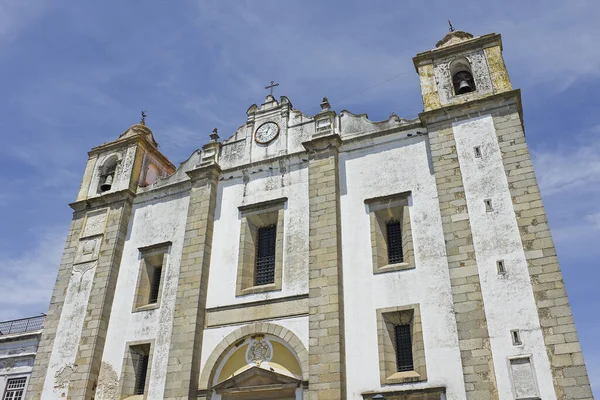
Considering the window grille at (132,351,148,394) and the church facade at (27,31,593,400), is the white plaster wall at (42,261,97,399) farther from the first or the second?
the window grille at (132,351,148,394)

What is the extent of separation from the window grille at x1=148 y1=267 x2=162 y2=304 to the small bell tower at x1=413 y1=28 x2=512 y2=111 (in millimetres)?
10081

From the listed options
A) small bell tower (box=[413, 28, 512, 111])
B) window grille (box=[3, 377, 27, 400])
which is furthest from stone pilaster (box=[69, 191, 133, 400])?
small bell tower (box=[413, 28, 512, 111])

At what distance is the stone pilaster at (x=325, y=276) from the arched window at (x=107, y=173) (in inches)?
330

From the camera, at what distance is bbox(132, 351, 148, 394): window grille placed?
16234 millimetres

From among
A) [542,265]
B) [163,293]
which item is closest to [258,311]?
[163,293]

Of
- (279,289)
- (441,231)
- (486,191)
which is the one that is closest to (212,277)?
(279,289)

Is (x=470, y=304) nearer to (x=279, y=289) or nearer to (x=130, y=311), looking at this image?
(x=279, y=289)

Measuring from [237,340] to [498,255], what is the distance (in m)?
7.31

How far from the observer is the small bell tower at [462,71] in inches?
630

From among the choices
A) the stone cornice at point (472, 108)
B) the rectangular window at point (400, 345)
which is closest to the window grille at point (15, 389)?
the rectangular window at point (400, 345)

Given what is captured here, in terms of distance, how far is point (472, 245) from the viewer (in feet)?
44.2

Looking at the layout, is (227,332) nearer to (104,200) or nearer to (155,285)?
(155,285)

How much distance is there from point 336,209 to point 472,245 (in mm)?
3943

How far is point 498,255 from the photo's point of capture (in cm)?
1309
